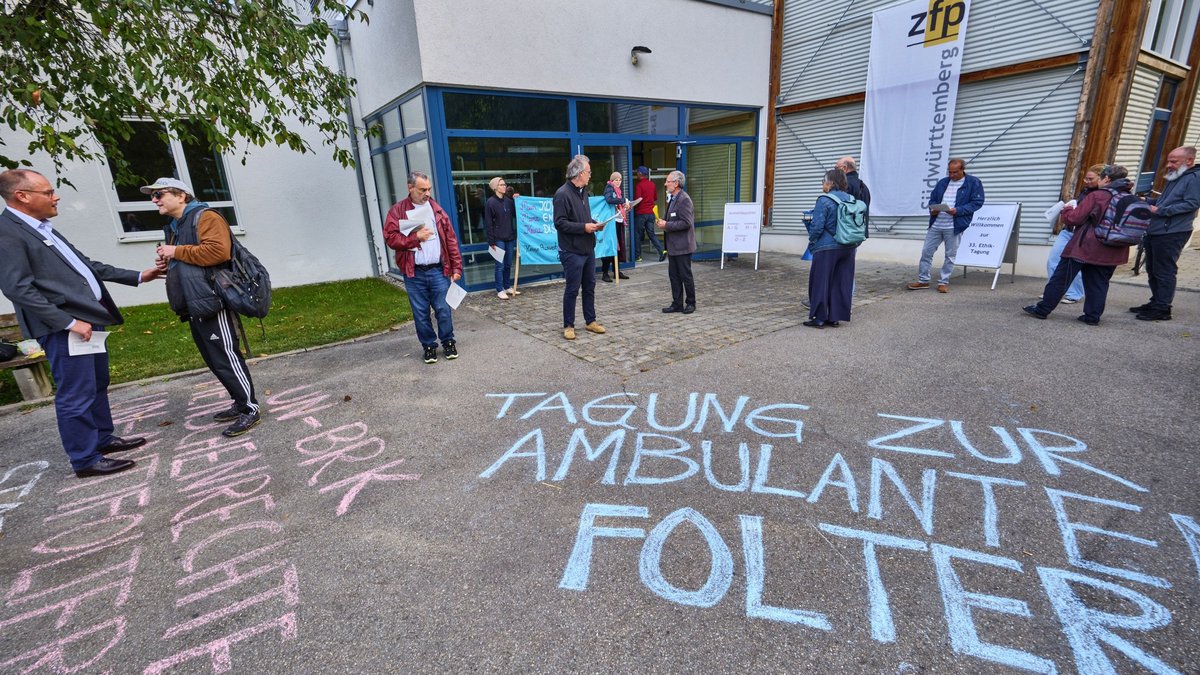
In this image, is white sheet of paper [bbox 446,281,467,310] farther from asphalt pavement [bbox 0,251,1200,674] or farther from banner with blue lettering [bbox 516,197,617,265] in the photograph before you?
banner with blue lettering [bbox 516,197,617,265]

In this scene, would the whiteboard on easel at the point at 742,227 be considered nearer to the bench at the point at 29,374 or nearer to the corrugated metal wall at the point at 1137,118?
the corrugated metal wall at the point at 1137,118

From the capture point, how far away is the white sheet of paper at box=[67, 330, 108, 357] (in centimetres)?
338

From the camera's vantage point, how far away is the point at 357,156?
10844 mm

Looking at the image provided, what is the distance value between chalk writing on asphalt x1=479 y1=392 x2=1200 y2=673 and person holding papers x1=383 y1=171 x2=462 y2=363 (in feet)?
5.47

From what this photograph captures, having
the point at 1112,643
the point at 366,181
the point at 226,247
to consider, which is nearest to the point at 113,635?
the point at 226,247

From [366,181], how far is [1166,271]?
1244 cm

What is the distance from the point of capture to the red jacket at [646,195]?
10.2 meters

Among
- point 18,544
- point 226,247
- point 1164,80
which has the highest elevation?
point 1164,80

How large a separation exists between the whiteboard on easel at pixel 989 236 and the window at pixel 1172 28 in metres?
3.15

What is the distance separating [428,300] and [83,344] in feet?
8.50

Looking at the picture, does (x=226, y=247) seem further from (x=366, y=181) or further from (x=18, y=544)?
(x=366, y=181)

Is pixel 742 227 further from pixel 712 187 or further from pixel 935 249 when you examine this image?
pixel 935 249

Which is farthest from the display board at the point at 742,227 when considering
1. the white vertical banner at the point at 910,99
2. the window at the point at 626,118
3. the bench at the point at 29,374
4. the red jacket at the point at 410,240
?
the bench at the point at 29,374

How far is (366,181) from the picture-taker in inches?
432
